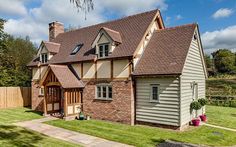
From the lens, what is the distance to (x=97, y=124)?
15.9m

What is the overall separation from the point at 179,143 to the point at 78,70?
11.1m

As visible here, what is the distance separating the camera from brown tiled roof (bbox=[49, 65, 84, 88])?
1755 cm

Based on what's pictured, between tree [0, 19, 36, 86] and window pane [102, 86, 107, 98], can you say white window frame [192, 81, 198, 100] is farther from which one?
tree [0, 19, 36, 86]

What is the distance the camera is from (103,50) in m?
17.5

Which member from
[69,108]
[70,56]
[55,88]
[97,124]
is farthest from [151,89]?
[55,88]

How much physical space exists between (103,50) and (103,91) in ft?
11.0

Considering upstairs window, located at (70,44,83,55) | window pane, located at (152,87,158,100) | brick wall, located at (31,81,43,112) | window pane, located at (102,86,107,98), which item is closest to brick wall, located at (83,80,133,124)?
window pane, located at (102,86,107,98)

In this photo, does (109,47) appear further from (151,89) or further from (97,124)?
(97,124)

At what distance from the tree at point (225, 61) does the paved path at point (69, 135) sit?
7765cm

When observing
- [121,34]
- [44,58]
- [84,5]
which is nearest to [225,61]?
[121,34]

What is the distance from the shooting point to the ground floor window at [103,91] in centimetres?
1706

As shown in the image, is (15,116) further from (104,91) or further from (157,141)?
(157,141)

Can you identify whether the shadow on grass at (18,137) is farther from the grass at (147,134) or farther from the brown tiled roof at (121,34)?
the brown tiled roof at (121,34)

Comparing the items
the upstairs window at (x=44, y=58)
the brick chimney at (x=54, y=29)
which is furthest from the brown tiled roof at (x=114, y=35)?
the brick chimney at (x=54, y=29)
